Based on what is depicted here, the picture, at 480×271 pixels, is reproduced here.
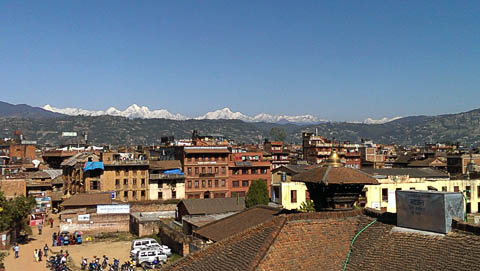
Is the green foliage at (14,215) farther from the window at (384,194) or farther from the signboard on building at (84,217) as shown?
the window at (384,194)

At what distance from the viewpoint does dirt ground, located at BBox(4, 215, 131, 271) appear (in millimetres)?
39287

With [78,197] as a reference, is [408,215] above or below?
above

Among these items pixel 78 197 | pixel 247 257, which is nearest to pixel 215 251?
pixel 247 257

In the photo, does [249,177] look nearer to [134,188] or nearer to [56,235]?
[134,188]

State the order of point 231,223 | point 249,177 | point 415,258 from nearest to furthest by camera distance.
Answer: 1. point 415,258
2. point 231,223
3. point 249,177

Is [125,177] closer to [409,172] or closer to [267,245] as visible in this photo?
[409,172]

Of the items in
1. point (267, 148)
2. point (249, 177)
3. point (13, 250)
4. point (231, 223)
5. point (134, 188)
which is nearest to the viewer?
point (231, 223)

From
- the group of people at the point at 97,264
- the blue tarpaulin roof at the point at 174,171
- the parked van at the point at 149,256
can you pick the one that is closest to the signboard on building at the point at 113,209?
the group of people at the point at 97,264

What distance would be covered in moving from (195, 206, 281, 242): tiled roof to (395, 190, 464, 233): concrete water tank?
14.8 m

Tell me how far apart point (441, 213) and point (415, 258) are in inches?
44.0

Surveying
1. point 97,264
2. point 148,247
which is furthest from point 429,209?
point 148,247

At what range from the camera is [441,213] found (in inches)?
398

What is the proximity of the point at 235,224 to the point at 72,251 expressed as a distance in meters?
23.6

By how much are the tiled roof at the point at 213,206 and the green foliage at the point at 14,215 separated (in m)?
17.4
